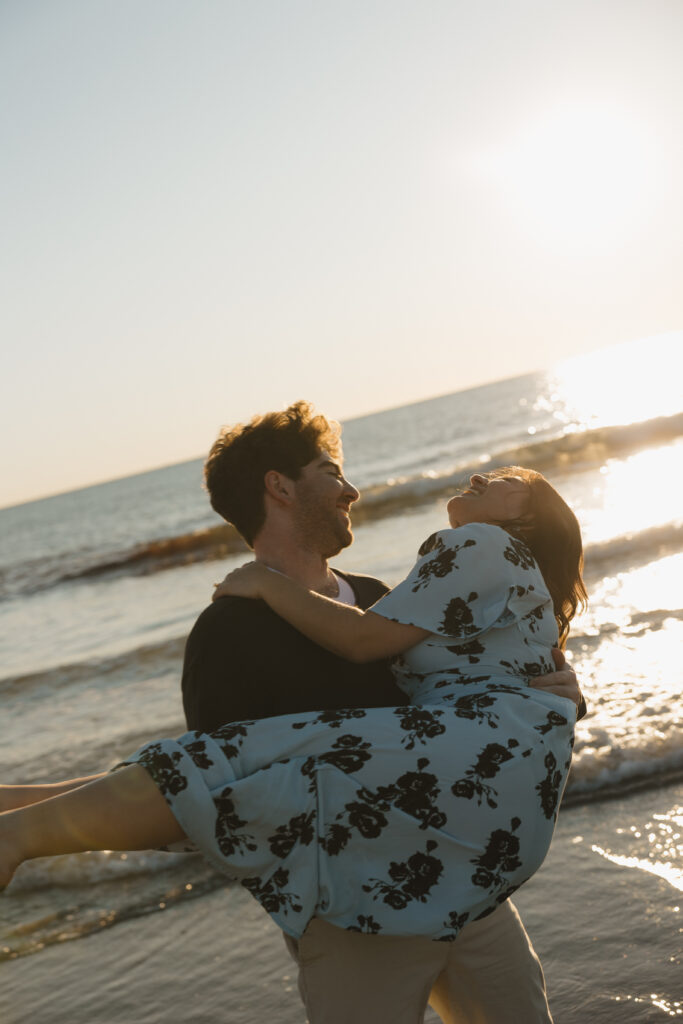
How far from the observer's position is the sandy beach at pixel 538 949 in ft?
11.1

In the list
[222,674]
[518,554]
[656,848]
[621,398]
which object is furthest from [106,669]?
[621,398]

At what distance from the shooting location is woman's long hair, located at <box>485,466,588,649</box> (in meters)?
2.83

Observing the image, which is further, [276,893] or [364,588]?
[364,588]

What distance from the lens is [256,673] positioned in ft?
7.75

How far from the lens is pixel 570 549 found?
112 inches

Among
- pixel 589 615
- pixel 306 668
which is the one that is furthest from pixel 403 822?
pixel 589 615

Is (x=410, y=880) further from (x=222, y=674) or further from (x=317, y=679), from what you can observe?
(x=222, y=674)

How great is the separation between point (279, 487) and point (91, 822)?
3.76ft

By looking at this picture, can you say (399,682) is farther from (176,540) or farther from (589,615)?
(176,540)

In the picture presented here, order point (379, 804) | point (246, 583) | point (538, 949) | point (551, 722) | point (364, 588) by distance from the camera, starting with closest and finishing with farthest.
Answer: point (379, 804)
point (551, 722)
point (246, 583)
point (364, 588)
point (538, 949)

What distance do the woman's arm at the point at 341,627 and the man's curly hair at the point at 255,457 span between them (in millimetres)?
384

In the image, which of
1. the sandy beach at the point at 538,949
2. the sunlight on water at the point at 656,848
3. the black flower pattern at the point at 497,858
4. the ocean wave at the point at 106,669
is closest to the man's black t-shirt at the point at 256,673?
the black flower pattern at the point at 497,858

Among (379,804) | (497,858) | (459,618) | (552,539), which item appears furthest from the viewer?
(552,539)

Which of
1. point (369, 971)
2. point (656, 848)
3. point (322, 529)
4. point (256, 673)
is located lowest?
point (656, 848)
